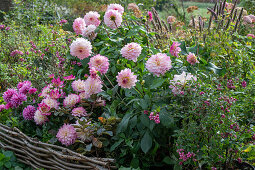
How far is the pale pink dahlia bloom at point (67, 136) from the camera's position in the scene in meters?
1.71

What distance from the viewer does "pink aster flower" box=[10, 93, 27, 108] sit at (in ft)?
6.82

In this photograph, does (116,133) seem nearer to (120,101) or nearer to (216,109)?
(120,101)

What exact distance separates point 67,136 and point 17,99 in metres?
0.67

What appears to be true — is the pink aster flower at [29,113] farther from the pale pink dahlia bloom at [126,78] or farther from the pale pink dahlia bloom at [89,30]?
the pale pink dahlia bloom at [126,78]

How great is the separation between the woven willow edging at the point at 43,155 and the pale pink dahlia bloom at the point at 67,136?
68mm

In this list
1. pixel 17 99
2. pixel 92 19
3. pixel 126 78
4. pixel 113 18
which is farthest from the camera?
pixel 92 19

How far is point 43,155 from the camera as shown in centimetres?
171

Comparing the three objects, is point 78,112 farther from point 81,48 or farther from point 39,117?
point 81,48

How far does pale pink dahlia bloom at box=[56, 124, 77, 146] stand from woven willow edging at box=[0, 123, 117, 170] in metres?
0.07

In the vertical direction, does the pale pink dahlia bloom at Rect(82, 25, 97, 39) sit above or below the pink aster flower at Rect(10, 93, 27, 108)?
above

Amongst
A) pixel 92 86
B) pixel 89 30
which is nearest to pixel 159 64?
pixel 92 86

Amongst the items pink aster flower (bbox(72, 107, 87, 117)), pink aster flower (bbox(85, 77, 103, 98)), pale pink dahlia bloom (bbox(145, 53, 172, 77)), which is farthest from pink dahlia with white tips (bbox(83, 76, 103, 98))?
pale pink dahlia bloom (bbox(145, 53, 172, 77))

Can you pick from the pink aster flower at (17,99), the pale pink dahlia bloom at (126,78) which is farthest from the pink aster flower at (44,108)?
the pale pink dahlia bloom at (126,78)

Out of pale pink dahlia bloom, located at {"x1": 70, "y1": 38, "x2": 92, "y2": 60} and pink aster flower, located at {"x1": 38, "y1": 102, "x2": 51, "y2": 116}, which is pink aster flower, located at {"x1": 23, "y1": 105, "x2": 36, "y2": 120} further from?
pale pink dahlia bloom, located at {"x1": 70, "y1": 38, "x2": 92, "y2": 60}
